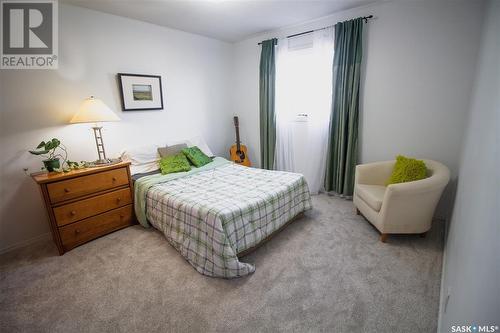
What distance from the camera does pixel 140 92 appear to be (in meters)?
3.10

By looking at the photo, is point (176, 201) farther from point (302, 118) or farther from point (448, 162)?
point (448, 162)

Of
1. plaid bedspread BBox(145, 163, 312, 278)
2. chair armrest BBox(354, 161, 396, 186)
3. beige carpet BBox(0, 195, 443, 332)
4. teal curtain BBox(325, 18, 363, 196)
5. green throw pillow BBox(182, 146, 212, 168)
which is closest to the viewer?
beige carpet BBox(0, 195, 443, 332)

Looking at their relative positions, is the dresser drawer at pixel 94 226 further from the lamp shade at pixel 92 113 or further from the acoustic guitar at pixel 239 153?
the acoustic guitar at pixel 239 153

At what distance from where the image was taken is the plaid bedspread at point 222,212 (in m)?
1.81

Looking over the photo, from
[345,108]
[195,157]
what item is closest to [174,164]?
[195,157]

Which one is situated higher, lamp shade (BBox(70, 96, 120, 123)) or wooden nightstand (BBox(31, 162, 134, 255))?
lamp shade (BBox(70, 96, 120, 123))

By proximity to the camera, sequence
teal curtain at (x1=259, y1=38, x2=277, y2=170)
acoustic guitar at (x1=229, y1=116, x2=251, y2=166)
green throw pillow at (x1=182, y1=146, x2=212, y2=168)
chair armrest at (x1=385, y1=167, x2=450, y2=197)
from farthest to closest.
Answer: acoustic guitar at (x1=229, y1=116, x2=251, y2=166) → teal curtain at (x1=259, y1=38, x2=277, y2=170) → green throw pillow at (x1=182, y1=146, x2=212, y2=168) → chair armrest at (x1=385, y1=167, x2=450, y2=197)

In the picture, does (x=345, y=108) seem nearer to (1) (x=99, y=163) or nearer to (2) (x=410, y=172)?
(2) (x=410, y=172)

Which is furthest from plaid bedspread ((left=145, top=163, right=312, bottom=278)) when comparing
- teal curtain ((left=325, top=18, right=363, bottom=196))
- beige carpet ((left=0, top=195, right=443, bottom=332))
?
teal curtain ((left=325, top=18, right=363, bottom=196))

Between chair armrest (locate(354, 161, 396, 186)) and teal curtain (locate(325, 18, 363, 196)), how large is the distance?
17.4 inches

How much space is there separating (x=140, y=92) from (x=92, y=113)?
895mm

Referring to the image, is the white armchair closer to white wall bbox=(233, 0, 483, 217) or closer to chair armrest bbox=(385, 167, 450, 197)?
chair armrest bbox=(385, 167, 450, 197)

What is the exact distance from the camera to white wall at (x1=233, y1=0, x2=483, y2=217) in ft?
7.55

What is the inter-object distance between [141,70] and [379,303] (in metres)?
3.58
